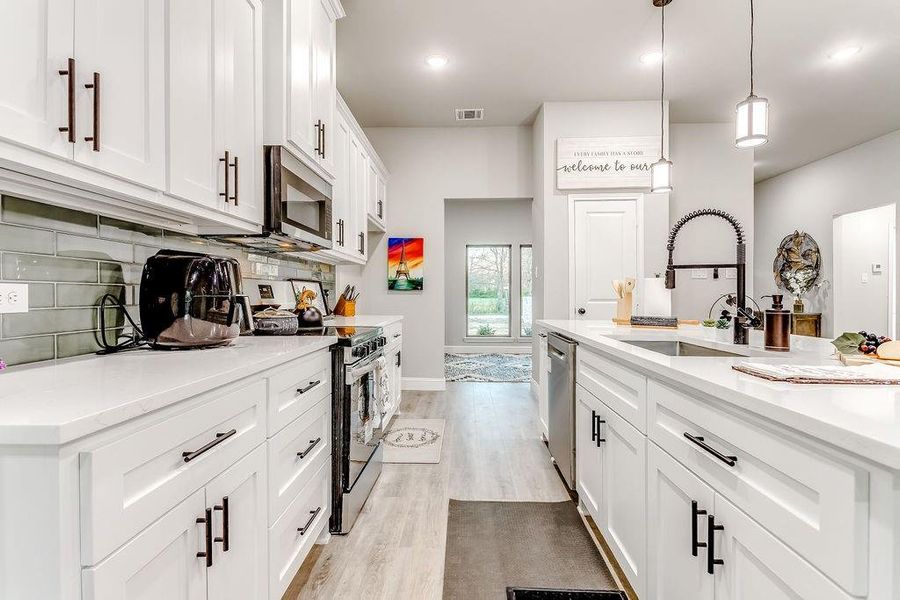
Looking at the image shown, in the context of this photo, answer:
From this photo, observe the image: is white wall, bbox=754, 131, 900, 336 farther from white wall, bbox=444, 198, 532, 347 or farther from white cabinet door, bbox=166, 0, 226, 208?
white cabinet door, bbox=166, 0, 226, 208

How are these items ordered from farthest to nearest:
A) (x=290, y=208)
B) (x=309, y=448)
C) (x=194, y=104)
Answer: (x=290, y=208) → (x=309, y=448) → (x=194, y=104)

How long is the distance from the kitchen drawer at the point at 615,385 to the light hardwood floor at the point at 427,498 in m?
0.79

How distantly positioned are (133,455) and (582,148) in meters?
4.55

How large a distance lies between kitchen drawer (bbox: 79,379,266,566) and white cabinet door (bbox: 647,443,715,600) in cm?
115

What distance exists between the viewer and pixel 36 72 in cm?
93

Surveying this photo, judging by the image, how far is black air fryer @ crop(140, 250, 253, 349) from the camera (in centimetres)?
148

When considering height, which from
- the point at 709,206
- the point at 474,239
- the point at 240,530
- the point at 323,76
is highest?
the point at 323,76

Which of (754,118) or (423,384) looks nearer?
(754,118)

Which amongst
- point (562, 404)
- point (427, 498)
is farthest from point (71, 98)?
point (562, 404)

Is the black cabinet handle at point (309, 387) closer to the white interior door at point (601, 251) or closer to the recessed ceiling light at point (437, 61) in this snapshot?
the recessed ceiling light at point (437, 61)

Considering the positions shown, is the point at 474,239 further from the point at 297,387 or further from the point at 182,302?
the point at 182,302

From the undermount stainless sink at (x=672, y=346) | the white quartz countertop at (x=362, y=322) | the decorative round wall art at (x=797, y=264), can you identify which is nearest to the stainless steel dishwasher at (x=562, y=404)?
the undermount stainless sink at (x=672, y=346)

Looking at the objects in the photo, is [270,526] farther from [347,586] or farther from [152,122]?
[152,122]

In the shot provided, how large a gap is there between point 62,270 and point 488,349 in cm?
742
